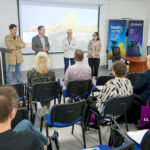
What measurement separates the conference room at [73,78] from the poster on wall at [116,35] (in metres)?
0.04

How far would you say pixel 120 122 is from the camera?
116 inches

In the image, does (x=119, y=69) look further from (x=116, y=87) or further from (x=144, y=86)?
(x=144, y=86)

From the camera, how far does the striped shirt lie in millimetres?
2223

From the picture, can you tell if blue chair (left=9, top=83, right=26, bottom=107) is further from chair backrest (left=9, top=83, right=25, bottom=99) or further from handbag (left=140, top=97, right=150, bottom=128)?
handbag (left=140, top=97, right=150, bottom=128)

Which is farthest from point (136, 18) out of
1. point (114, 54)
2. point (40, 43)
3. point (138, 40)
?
point (40, 43)

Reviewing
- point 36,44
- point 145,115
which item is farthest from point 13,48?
point 145,115

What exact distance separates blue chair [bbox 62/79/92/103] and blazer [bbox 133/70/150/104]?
761 millimetres

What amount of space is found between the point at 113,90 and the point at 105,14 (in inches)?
207

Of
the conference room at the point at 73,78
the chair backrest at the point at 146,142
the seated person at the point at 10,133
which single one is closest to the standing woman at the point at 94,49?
the conference room at the point at 73,78

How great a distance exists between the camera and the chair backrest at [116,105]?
2.15 meters

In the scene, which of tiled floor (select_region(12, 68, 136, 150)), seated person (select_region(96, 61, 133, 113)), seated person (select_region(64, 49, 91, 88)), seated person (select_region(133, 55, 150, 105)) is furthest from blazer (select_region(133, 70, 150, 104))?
seated person (select_region(64, 49, 91, 88))

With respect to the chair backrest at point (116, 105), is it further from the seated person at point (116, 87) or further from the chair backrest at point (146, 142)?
the chair backrest at point (146, 142)

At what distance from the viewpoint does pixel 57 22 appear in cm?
621

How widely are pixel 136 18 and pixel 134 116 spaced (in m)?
5.71
